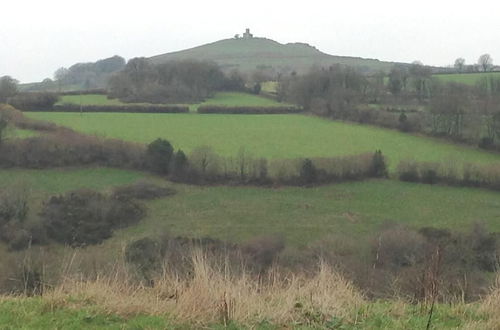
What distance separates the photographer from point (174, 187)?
122 ft

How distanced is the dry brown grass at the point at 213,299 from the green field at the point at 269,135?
35.0 metres

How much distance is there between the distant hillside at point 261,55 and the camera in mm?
126875

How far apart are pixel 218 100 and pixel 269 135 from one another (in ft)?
70.3

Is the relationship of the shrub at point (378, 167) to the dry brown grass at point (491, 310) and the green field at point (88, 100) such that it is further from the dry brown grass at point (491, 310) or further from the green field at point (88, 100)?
the green field at point (88, 100)

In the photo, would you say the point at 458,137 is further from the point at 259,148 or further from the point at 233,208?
the point at 233,208

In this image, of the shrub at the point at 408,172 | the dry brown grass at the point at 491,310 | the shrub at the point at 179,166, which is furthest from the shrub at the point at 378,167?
the dry brown grass at the point at 491,310

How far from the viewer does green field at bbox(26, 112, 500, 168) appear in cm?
4319

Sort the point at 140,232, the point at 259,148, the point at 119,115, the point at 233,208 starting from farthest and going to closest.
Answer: the point at 119,115 < the point at 259,148 < the point at 233,208 < the point at 140,232

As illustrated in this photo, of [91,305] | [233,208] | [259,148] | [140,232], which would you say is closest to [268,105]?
[259,148]

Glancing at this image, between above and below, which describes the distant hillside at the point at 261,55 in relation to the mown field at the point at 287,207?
above

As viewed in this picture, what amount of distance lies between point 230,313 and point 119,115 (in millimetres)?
55597

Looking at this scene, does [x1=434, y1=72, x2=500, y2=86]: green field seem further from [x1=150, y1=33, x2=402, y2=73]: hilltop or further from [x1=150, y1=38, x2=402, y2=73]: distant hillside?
[x1=150, y1=38, x2=402, y2=73]: distant hillside

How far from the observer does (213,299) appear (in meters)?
5.76

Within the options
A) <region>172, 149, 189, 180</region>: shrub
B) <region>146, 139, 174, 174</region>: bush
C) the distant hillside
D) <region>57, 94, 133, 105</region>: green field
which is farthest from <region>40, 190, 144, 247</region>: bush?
the distant hillside
